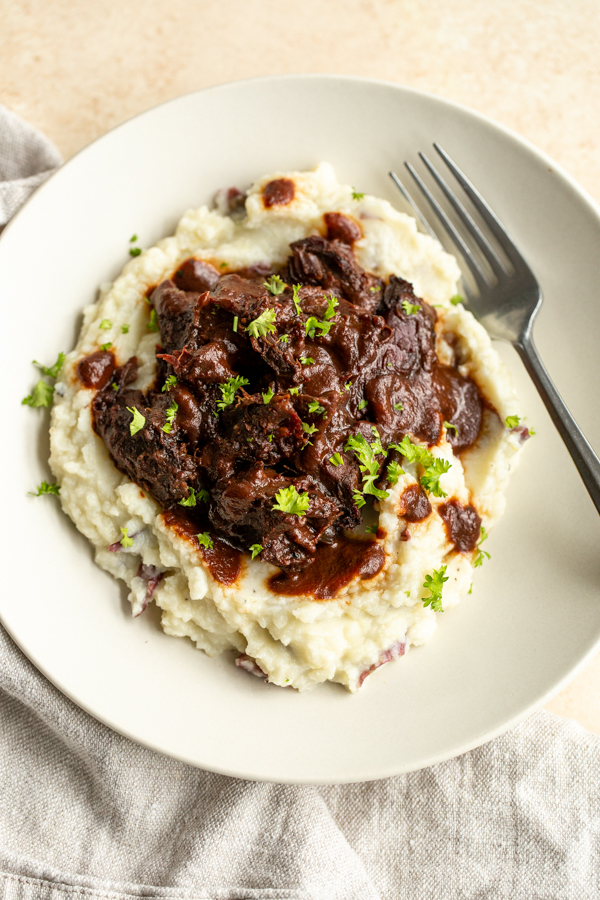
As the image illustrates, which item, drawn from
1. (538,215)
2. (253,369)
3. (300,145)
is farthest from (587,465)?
(300,145)

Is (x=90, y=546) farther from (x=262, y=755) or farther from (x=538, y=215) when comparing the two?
(x=538, y=215)

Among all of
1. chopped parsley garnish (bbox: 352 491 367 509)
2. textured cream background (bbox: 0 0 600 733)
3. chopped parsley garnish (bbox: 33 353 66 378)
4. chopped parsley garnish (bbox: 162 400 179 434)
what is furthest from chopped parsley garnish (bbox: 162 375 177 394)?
textured cream background (bbox: 0 0 600 733)

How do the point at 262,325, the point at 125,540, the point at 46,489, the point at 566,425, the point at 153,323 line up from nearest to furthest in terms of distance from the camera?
the point at 262,325 → the point at 125,540 → the point at 566,425 → the point at 46,489 → the point at 153,323

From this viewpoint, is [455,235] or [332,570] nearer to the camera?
[332,570]

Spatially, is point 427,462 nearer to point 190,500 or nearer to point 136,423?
point 190,500

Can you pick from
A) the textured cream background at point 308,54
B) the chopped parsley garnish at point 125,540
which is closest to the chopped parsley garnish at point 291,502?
the chopped parsley garnish at point 125,540

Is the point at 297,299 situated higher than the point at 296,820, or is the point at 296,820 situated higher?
the point at 297,299

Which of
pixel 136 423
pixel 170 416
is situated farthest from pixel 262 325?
pixel 136 423
